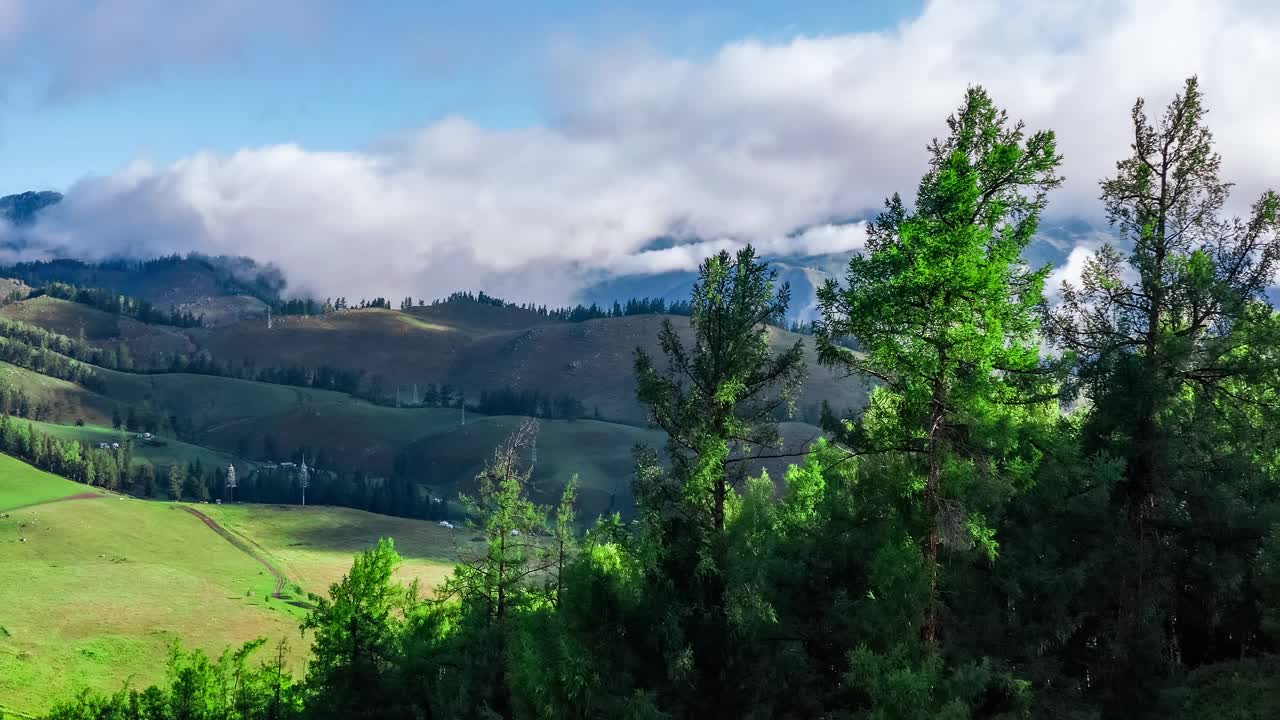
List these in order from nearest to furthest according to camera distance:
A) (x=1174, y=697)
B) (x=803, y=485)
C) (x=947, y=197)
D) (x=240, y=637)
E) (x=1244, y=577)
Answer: (x=947, y=197), (x=1174, y=697), (x=1244, y=577), (x=803, y=485), (x=240, y=637)

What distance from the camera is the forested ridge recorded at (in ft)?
92.4

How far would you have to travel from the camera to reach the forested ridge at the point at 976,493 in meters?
28.2

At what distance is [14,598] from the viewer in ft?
618

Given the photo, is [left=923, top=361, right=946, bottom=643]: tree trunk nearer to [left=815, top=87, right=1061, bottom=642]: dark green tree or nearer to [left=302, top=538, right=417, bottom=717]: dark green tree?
[left=815, top=87, right=1061, bottom=642]: dark green tree

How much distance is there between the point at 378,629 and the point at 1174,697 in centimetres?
4178

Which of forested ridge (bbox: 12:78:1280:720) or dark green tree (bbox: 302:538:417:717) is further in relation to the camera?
dark green tree (bbox: 302:538:417:717)

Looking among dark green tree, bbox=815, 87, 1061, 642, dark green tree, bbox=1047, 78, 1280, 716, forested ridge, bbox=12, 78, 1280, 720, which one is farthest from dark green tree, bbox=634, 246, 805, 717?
dark green tree, bbox=1047, 78, 1280, 716

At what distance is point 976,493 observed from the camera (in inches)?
1104

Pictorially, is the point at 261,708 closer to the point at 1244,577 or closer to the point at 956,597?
the point at 956,597

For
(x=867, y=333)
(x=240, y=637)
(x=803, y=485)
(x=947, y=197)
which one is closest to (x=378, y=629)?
(x=803, y=485)

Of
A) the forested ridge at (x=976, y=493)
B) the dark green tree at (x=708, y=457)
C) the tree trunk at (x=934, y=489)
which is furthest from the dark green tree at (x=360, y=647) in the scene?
the tree trunk at (x=934, y=489)

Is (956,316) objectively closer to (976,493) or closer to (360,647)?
(976,493)

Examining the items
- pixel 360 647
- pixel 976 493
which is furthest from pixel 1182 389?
pixel 360 647

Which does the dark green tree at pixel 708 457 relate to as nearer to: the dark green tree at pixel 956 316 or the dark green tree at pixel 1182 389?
the dark green tree at pixel 956 316
